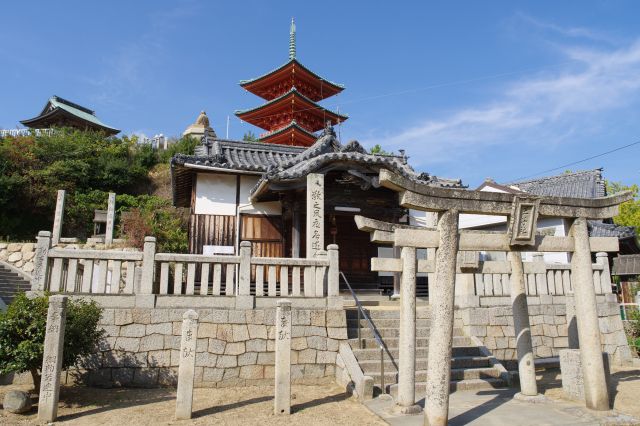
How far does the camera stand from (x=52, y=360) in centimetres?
643

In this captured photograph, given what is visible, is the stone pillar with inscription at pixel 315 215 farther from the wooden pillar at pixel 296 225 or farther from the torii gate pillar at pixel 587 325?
the torii gate pillar at pixel 587 325

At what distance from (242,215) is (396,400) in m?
8.80

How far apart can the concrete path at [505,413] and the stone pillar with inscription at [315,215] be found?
14.9ft

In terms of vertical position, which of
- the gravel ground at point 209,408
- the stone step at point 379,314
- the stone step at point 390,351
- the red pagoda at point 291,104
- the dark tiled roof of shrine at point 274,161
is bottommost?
the gravel ground at point 209,408

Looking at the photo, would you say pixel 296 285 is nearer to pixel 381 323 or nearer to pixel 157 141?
pixel 381 323

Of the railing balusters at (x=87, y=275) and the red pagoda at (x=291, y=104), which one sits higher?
the red pagoda at (x=291, y=104)

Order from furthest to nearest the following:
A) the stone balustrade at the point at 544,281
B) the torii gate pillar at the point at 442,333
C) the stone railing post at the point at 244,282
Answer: the stone balustrade at the point at 544,281 < the stone railing post at the point at 244,282 < the torii gate pillar at the point at 442,333

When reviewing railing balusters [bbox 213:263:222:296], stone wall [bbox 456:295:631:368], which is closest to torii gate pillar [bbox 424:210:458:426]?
railing balusters [bbox 213:263:222:296]

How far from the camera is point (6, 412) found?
6543mm

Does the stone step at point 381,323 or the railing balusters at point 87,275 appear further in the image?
the stone step at point 381,323

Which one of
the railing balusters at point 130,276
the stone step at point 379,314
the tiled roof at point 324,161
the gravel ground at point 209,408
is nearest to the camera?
the gravel ground at point 209,408

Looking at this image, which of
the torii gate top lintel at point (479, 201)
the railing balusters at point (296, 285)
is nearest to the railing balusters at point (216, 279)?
the railing balusters at point (296, 285)

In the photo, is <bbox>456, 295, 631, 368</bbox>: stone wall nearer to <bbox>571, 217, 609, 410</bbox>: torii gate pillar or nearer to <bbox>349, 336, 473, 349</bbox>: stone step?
<bbox>349, 336, 473, 349</bbox>: stone step

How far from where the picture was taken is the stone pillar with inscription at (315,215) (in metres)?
11.1
